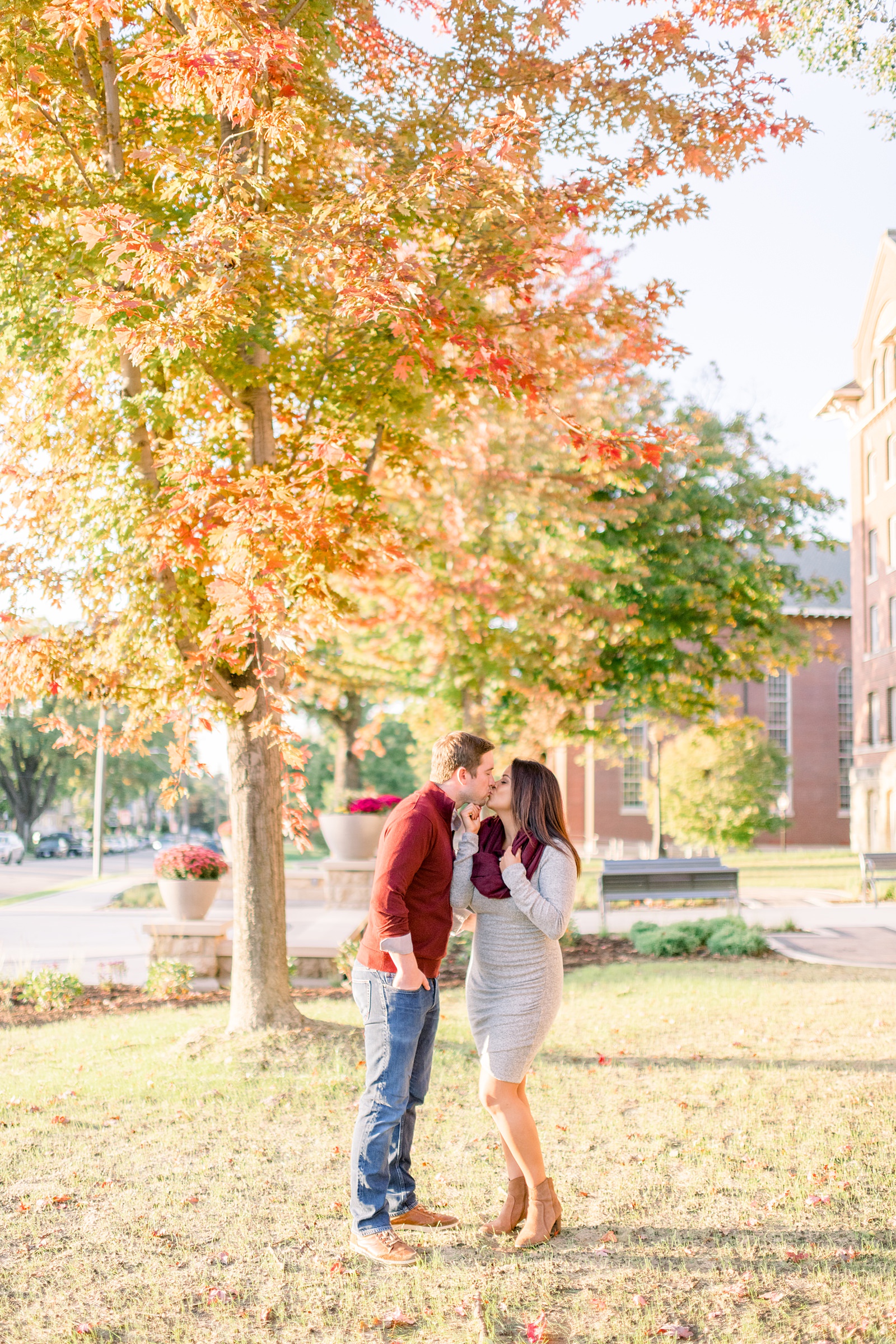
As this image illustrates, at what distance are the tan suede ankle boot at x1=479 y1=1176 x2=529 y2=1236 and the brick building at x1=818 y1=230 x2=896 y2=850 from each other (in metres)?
33.9

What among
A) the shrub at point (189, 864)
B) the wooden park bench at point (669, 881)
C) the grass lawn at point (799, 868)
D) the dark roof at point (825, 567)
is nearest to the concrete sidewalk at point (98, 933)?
the shrub at point (189, 864)

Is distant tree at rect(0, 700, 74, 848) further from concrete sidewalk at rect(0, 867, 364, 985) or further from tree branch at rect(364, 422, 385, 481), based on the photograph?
tree branch at rect(364, 422, 385, 481)

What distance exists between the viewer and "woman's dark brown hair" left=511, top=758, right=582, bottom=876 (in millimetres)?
4047

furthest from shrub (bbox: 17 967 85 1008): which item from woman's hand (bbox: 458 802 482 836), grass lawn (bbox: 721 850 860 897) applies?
grass lawn (bbox: 721 850 860 897)

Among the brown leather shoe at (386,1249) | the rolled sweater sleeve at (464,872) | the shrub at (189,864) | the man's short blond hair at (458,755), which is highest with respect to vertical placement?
the man's short blond hair at (458,755)

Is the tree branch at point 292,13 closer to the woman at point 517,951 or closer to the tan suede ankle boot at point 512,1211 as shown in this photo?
the woman at point 517,951

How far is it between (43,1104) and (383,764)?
165ft

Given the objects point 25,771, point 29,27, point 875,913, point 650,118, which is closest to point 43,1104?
point 29,27

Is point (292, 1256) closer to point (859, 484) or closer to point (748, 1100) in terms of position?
point (748, 1100)

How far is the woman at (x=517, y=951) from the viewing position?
4.03 m

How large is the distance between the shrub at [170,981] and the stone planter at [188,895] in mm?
893

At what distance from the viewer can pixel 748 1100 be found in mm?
6012

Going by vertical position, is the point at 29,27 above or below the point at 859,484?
below

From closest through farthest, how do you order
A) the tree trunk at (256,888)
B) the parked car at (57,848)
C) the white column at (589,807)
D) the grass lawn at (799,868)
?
the tree trunk at (256,888) < the grass lawn at (799,868) < the white column at (589,807) < the parked car at (57,848)
